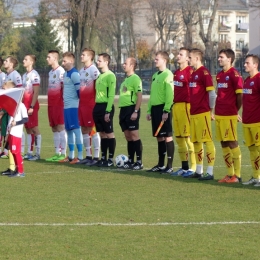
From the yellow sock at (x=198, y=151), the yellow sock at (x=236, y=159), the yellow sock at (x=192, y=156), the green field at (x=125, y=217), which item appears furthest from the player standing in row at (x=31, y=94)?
the yellow sock at (x=236, y=159)

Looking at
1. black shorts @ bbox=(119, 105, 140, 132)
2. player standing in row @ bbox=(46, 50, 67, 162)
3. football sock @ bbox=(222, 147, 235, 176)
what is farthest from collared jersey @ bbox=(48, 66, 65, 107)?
football sock @ bbox=(222, 147, 235, 176)

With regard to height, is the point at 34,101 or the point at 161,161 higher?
the point at 34,101

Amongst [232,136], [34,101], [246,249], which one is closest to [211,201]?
[232,136]

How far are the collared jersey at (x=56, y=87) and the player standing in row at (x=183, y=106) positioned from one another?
3098mm

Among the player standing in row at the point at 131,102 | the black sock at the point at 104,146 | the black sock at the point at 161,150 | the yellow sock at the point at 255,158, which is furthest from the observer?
the black sock at the point at 104,146

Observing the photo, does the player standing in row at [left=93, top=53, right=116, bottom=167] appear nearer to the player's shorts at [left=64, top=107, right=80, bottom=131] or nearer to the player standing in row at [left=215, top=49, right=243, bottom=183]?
the player's shorts at [left=64, top=107, right=80, bottom=131]

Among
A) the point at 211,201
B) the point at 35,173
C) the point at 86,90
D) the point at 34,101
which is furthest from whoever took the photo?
the point at 34,101

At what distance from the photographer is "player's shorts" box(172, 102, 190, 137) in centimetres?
1278

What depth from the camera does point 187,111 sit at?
504 inches

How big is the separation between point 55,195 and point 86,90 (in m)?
4.02

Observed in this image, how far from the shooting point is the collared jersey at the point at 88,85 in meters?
14.4

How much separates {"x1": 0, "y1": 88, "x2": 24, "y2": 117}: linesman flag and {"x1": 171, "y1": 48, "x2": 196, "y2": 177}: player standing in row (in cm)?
264

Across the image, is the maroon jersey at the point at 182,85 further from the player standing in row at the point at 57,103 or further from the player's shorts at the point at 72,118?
the player standing in row at the point at 57,103

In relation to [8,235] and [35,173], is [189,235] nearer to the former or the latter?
[8,235]
